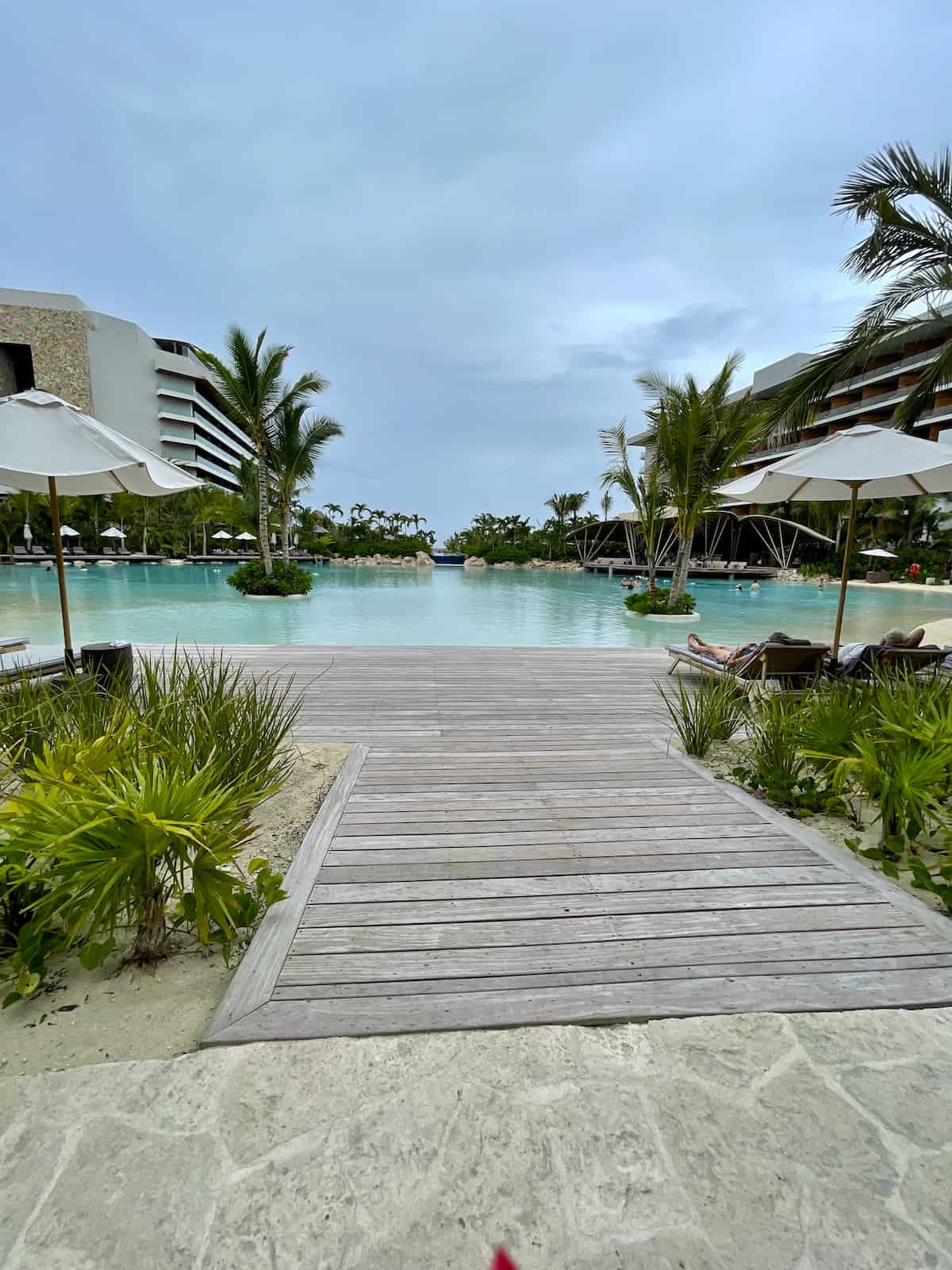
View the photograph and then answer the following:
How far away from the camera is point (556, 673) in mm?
6105

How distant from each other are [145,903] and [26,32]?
13.1 metres

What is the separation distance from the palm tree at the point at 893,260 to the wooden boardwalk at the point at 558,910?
6611mm

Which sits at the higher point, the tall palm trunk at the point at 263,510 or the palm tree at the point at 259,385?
the palm tree at the point at 259,385

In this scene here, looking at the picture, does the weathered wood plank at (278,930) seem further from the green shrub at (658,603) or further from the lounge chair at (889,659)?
the green shrub at (658,603)

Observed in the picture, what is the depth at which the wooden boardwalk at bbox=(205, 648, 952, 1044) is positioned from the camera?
5.34 feet

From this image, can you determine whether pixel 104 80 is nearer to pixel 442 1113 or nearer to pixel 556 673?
pixel 556 673

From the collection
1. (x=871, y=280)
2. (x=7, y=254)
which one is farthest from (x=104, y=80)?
(x=7, y=254)

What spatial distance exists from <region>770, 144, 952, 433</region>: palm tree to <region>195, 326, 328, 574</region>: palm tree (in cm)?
1209

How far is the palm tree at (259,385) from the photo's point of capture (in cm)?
1423

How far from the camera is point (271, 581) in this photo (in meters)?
16.3

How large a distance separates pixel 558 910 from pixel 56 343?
6519cm

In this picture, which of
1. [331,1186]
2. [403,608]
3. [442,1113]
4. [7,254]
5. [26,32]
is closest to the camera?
[331,1186]

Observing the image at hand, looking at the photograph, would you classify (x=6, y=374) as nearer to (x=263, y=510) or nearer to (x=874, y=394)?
(x=263, y=510)

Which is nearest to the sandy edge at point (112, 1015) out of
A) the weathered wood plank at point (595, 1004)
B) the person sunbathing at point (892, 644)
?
the weathered wood plank at point (595, 1004)
